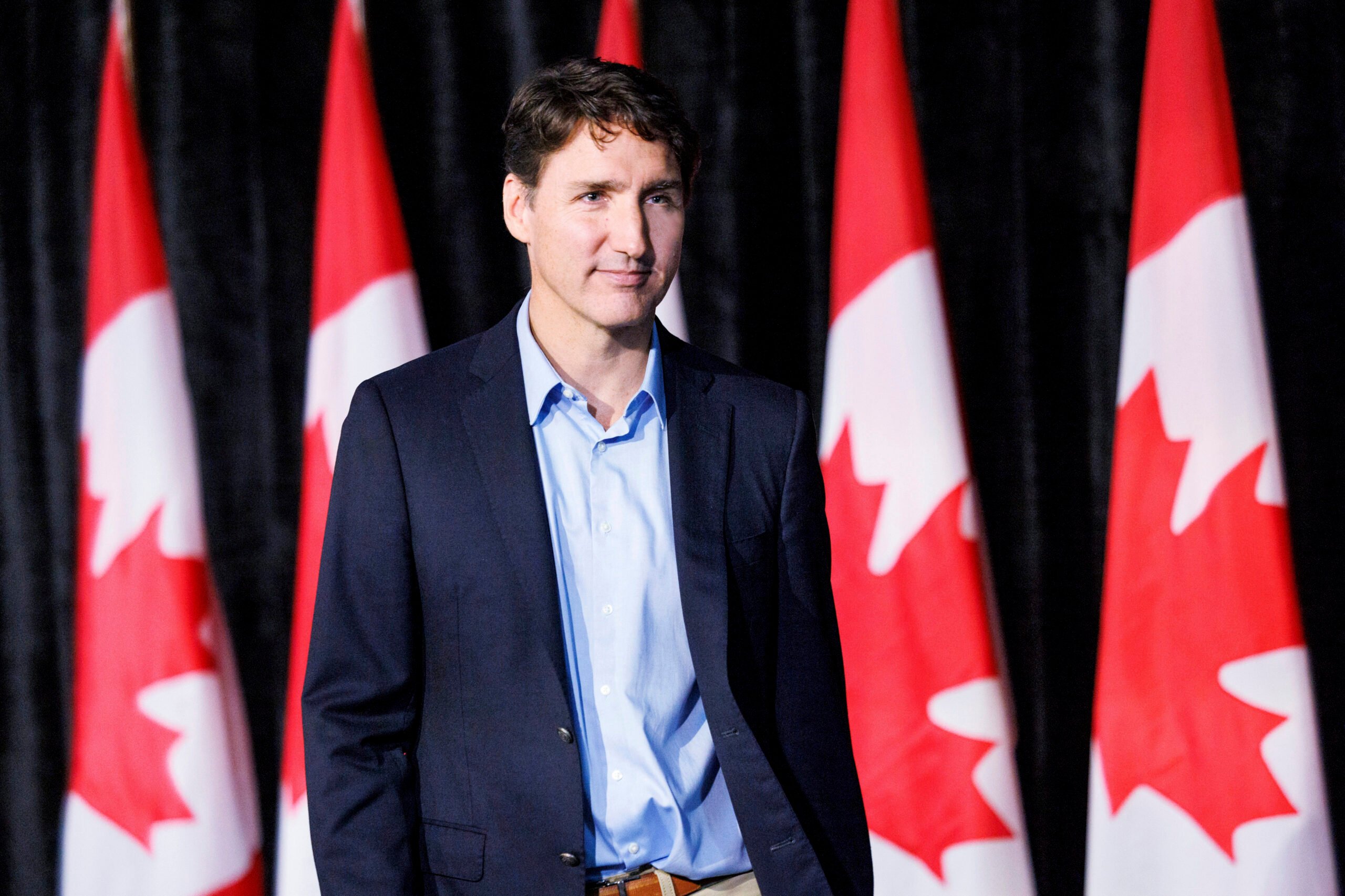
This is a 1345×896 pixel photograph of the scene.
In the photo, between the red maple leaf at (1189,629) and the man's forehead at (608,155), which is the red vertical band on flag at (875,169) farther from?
the man's forehead at (608,155)

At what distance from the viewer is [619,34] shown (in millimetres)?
2250

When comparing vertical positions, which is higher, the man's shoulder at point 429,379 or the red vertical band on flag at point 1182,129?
the red vertical band on flag at point 1182,129

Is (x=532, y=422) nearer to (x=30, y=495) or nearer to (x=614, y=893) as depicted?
(x=614, y=893)

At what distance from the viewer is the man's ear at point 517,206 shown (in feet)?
4.05

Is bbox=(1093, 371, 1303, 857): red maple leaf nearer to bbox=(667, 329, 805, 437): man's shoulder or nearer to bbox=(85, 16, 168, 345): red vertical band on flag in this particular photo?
bbox=(667, 329, 805, 437): man's shoulder

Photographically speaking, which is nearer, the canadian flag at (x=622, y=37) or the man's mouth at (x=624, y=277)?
the man's mouth at (x=624, y=277)

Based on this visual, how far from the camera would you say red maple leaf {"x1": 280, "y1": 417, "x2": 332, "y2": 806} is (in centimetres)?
216

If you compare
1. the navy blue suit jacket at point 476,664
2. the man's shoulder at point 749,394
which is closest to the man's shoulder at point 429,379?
the navy blue suit jacket at point 476,664

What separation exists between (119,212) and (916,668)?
1.79 meters

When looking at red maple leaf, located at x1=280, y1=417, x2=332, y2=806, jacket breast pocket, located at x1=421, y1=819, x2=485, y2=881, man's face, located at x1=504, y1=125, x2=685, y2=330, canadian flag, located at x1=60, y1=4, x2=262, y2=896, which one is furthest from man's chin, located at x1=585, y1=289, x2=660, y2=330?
canadian flag, located at x1=60, y1=4, x2=262, y2=896

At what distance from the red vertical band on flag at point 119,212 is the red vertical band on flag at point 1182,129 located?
6.37 ft

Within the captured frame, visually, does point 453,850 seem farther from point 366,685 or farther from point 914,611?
point 914,611

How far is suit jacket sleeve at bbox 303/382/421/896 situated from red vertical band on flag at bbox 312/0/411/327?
116cm

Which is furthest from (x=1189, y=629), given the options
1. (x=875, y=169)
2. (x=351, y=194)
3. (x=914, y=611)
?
(x=351, y=194)
